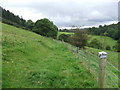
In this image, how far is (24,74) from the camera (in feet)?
22.2

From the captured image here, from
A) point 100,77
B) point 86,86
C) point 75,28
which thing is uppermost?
point 75,28

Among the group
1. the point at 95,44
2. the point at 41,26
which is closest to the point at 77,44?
the point at 41,26

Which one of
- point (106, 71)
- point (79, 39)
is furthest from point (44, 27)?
point (106, 71)

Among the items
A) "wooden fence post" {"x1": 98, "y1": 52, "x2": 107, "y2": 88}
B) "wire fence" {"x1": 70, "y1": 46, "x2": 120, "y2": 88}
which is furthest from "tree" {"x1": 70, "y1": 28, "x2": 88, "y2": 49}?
"wooden fence post" {"x1": 98, "y1": 52, "x2": 107, "y2": 88}

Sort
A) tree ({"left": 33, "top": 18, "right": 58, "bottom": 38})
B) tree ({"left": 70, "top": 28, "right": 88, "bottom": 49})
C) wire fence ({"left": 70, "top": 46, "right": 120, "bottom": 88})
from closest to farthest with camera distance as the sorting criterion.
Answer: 1. wire fence ({"left": 70, "top": 46, "right": 120, "bottom": 88})
2. tree ({"left": 70, "top": 28, "right": 88, "bottom": 49})
3. tree ({"left": 33, "top": 18, "right": 58, "bottom": 38})

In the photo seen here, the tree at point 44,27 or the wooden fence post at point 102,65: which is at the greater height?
the tree at point 44,27

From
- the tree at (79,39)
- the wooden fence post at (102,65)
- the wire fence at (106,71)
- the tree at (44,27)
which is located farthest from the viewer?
the tree at (44,27)

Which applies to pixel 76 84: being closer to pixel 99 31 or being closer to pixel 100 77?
pixel 100 77

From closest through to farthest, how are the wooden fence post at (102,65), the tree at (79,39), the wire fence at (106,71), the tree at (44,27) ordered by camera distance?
1. the wooden fence post at (102,65)
2. the wire fence at (106,71)
3. the tree at (79,39)
4. the tree at (44,27)

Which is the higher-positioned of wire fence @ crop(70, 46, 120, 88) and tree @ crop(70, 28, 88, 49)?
tree @ crop(70, 28, 88, 49)

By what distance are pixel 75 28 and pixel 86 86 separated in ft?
97.4

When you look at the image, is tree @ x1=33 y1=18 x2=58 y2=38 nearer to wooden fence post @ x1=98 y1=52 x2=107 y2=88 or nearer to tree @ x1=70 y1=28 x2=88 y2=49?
tree @ x1=70 y1=28 x2=88 y2=49

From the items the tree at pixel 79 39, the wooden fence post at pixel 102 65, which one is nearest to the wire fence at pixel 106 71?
the wooden fence post at pixel 102 65

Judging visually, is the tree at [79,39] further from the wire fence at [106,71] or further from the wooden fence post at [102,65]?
the wooden fence post at [102,65]
